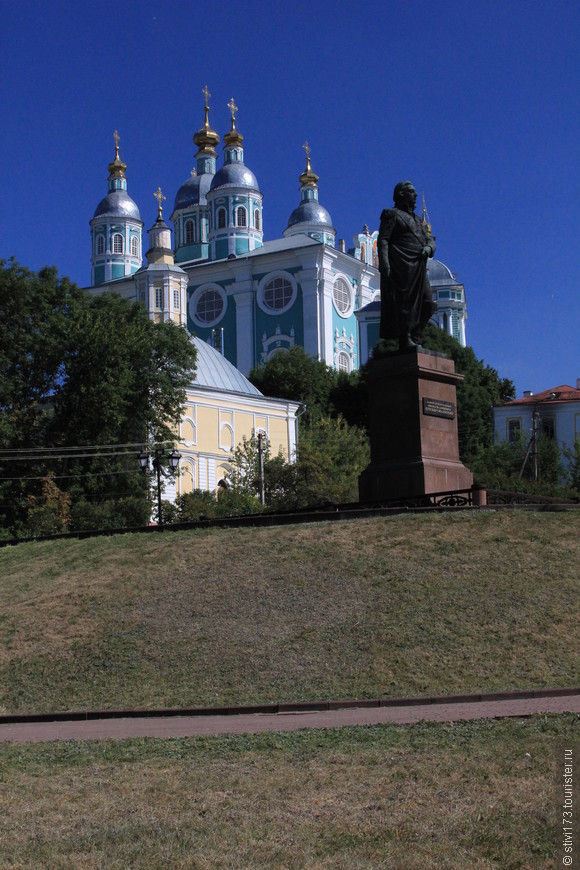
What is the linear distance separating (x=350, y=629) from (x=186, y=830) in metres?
6.51

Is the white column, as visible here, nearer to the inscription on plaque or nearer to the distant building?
the distant building

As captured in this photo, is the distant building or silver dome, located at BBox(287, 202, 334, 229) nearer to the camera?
the distant building

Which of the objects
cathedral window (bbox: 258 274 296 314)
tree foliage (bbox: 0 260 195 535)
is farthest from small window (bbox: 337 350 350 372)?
tree foliage (bbox: 0 260 195 535)

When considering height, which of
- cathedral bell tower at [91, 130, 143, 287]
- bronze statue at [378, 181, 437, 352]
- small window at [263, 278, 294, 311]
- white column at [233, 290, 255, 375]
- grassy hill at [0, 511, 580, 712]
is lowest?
grassy hill at [0, 511, 580, 712]

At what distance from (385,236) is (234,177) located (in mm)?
65421

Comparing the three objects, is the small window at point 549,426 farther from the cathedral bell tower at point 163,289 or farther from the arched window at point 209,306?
the arched window at point 209,306

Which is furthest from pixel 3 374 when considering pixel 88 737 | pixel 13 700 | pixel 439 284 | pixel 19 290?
pixel 439 284

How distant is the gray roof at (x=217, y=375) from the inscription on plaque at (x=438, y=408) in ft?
113

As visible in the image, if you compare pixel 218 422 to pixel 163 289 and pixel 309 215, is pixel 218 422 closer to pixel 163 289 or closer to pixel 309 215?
pixel 163 289

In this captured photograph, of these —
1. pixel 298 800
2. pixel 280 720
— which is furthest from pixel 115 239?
pixel 298 800

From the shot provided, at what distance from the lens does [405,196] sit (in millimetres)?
18672

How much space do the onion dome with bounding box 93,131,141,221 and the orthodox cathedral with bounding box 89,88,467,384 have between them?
11 cm

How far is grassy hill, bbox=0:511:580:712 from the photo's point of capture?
11836 mm

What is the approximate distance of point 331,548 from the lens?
15.4 metres
